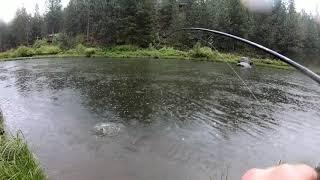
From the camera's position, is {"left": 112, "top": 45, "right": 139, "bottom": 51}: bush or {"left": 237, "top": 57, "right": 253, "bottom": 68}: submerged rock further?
{"left": 112, "top": 45, "right": 139, "bottom": 51}: bush

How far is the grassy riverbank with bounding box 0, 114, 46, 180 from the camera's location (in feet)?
24.5

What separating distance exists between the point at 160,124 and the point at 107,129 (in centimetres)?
228

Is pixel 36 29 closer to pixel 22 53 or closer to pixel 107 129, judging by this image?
pixel 22 53

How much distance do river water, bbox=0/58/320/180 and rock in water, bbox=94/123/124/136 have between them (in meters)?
0.23

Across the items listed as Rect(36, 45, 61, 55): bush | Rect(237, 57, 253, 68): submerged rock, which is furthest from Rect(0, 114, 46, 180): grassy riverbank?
Rect(36, 45, 61, 55): bush

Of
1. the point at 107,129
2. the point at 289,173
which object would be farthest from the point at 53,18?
the point at 289,173

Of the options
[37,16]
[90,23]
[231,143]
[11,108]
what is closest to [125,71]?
[11,108]

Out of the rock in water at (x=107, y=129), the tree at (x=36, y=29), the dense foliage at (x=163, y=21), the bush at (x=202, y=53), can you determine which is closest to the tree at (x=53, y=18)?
the tree at (x=36, y=29)

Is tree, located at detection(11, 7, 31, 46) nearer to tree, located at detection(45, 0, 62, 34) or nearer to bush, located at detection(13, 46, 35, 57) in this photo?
tree, located at detection(45, 0, 62, 34)

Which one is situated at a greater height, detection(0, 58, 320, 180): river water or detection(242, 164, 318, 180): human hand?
detection(242, 164, 318, 180): human hand

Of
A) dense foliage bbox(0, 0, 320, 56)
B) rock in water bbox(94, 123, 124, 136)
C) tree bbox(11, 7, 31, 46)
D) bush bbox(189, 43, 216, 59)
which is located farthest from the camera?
tree bbox(11, 7, 31, 46)

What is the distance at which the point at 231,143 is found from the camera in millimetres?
13734

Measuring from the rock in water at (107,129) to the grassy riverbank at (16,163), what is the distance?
5.63 m

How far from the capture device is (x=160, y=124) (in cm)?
1584
